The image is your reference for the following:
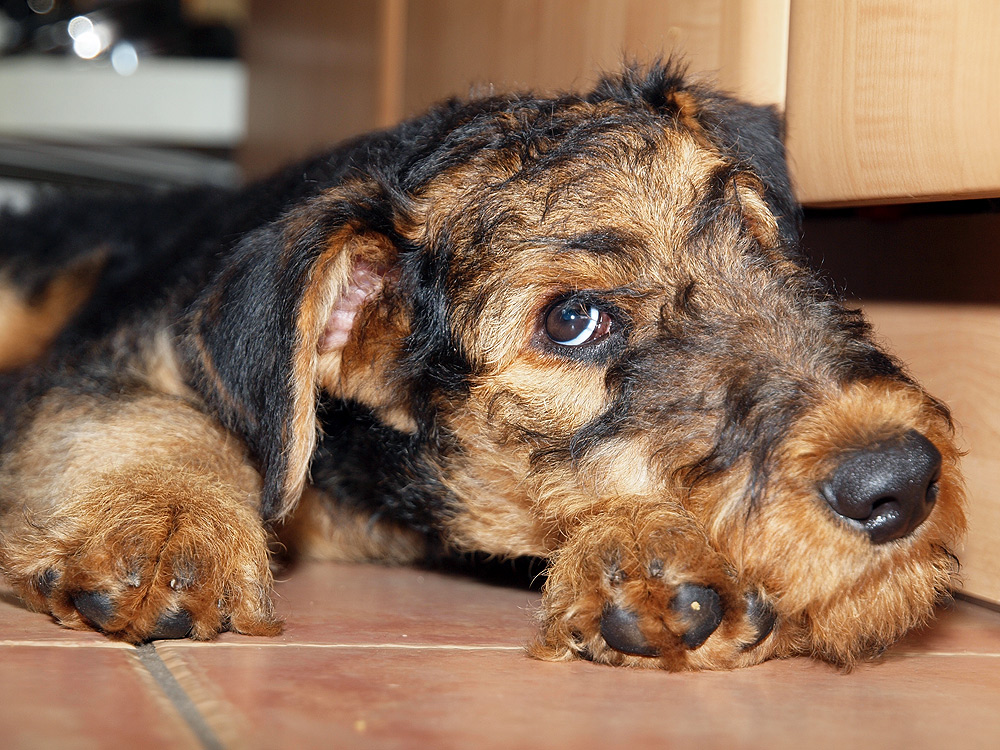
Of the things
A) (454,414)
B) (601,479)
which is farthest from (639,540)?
(454,414)

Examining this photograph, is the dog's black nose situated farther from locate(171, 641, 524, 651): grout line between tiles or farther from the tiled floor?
locate(171, 641, 524, 651): grout line between tiles

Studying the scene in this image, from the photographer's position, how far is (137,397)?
2674 mm

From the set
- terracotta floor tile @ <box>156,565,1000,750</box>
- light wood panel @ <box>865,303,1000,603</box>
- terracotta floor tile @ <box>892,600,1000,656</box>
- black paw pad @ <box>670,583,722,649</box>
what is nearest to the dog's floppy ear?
terracotta floor tile @ <box>156,565,1000,750</box>

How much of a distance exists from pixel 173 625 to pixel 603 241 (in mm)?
1146

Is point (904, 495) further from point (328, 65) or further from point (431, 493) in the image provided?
point (328, 65)

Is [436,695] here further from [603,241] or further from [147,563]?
[603,241]

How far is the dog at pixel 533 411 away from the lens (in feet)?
6.12

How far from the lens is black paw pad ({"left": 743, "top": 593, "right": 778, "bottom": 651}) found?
1896 millimetres

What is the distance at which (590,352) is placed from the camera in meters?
2.26

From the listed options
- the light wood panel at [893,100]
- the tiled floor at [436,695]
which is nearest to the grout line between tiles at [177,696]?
the tiled floor at [436,695]

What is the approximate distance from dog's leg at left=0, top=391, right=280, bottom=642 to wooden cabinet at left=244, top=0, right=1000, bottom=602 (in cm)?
141

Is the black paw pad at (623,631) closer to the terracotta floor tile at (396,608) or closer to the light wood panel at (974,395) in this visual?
the terracotta floor tile at (396,608)

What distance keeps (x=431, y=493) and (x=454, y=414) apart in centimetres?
24

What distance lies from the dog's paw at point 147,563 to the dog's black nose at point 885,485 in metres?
1.11
